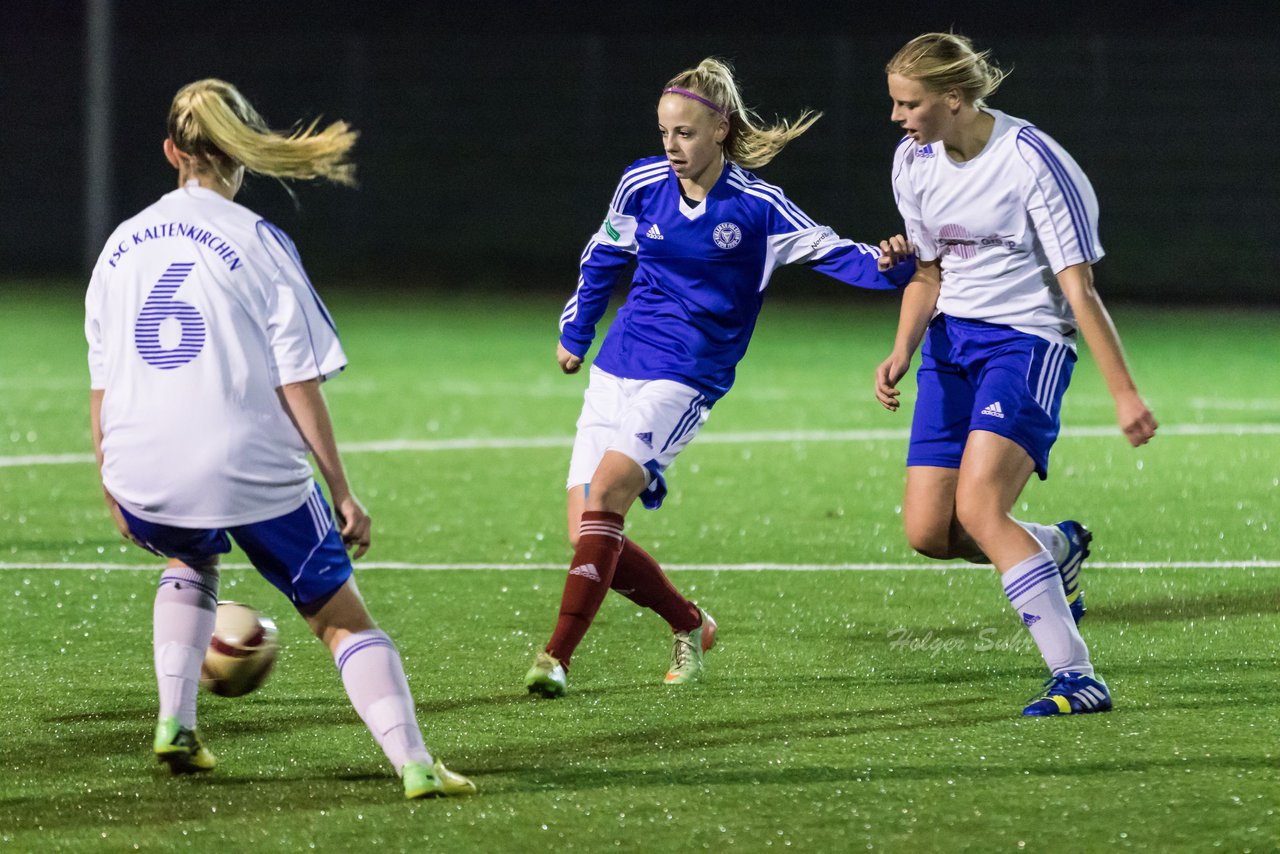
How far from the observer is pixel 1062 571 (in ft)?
19.7

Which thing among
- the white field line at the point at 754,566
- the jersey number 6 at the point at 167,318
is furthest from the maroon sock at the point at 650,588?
the jersey number 6 at the point at 167,318

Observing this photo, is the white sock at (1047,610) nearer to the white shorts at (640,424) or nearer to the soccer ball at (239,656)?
the white shorts at (640,424)

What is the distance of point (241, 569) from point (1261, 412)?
286 inches

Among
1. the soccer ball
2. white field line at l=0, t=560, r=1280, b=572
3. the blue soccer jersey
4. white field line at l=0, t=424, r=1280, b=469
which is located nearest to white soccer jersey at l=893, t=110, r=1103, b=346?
the blue soccer jersey

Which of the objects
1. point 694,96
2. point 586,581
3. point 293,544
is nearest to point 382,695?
point 293,544

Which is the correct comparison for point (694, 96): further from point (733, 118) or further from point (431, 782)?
point (431, 782)

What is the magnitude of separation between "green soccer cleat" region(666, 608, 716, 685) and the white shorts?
412 millimetres

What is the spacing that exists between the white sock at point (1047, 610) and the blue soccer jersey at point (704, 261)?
1.01m

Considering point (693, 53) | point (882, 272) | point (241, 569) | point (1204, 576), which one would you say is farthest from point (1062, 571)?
point (693, 53)

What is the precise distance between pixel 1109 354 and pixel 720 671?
5.27ft

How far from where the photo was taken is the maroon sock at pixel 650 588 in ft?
19.7

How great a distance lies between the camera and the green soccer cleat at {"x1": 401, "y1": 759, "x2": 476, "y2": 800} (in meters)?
4.41

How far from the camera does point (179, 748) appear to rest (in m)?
4.71

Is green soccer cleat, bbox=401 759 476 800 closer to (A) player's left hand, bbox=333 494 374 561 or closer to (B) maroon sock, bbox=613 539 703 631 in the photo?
(A) player's left hand, bbox=333 494 374 561
